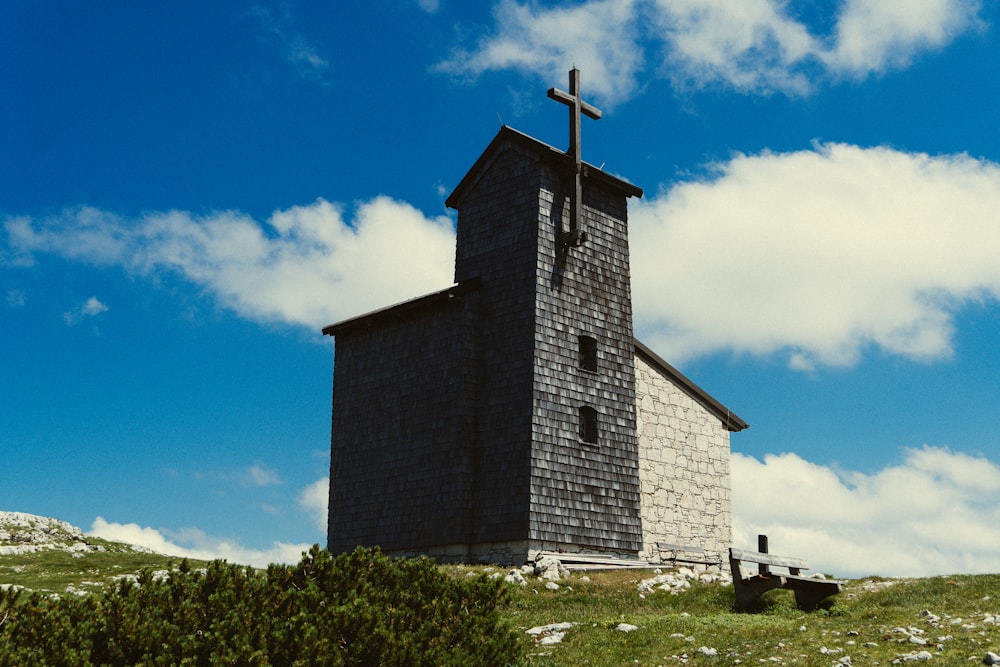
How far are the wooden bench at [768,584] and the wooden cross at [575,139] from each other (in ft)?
Result: 38.7

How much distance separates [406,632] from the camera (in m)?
12.3

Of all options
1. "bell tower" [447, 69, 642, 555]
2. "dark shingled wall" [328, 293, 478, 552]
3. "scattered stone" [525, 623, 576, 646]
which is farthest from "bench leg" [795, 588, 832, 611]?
"dark shingled wall" [328, 293, 478, 552]

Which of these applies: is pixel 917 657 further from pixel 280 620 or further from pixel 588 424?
pixel 588 424

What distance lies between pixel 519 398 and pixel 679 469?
727 cm

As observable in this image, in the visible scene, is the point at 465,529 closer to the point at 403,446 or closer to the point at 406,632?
the point at 403,446

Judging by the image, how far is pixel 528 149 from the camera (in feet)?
96.1

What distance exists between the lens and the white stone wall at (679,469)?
30.7 metres

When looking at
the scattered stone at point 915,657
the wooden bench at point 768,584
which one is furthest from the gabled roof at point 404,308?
the scattered stone at point 915,657

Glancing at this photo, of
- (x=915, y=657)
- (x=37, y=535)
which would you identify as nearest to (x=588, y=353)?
(x=915, y=657)

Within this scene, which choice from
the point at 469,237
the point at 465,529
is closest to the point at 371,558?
the point at 465,529

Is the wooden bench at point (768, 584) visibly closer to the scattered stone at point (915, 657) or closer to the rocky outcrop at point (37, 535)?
the scattered stone at point (915, 657)

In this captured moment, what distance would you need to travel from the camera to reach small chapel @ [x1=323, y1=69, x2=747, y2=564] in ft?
88.8

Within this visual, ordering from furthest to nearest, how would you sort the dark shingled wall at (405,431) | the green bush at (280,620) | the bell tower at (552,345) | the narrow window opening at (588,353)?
the narrow window opening at (588,353), the dark shingled wall at (405,431), the bell tower at (552,345), the green bush at (280,620)

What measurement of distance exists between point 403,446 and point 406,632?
16818 mm
